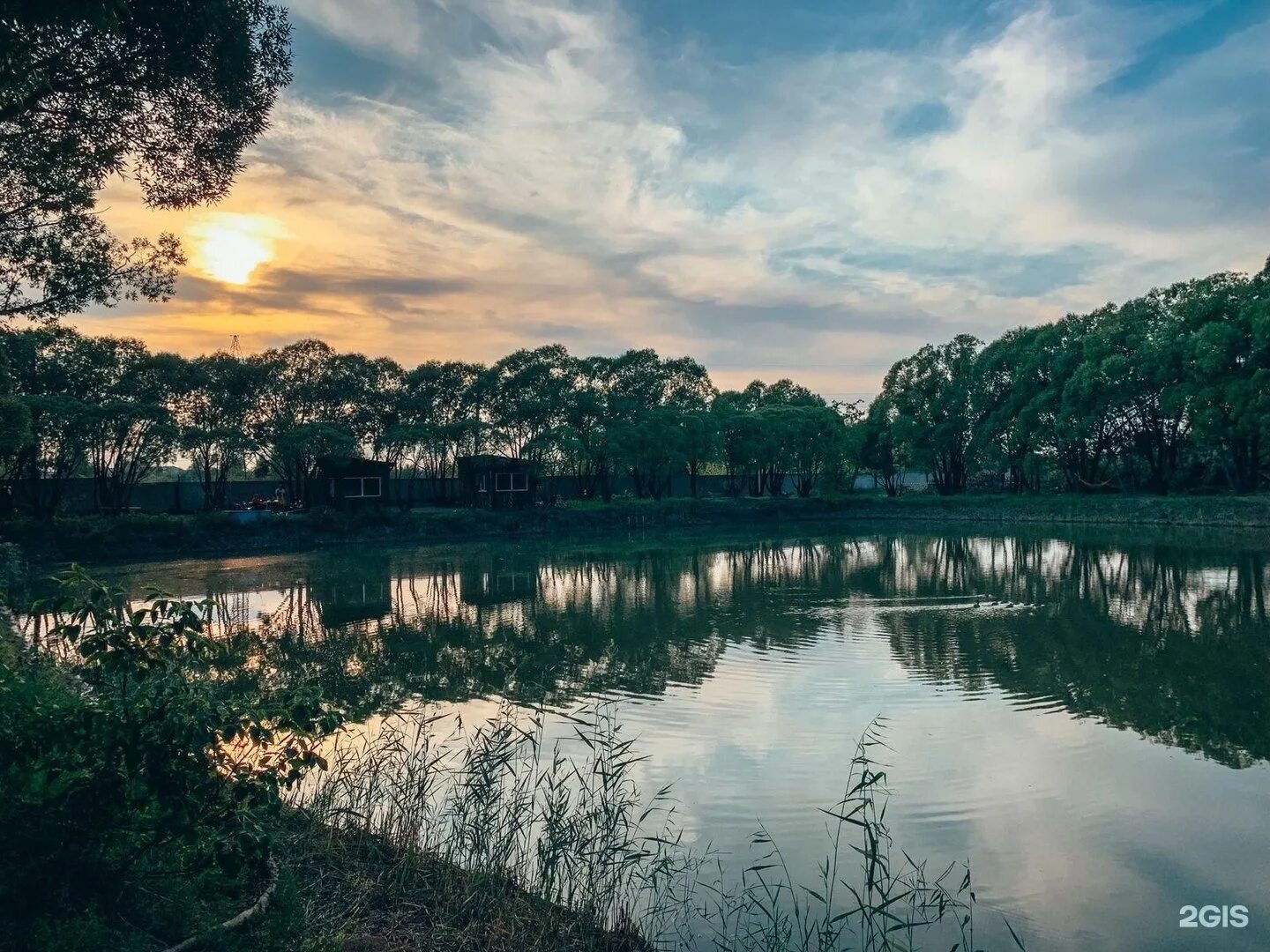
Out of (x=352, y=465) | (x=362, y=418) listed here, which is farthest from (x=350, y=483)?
(x=362, y=418)

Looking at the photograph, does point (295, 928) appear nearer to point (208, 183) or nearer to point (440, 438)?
point (208, 183)

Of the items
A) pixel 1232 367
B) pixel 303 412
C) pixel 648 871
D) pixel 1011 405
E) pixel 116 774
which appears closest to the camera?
pixel 116 774

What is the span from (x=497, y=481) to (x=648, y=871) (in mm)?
49403

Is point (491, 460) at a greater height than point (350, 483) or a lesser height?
greater

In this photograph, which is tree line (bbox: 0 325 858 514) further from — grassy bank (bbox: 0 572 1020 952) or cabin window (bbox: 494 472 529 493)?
grassy bank (bbox: 0 572 1020 952)

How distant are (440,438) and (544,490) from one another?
10136 millimetres

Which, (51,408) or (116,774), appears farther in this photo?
(51,408)

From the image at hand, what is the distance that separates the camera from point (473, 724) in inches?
421

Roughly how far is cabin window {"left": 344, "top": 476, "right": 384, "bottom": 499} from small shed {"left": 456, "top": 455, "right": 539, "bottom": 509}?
5672mm

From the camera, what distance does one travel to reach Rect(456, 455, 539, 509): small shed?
54.1 m

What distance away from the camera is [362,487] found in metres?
49.6

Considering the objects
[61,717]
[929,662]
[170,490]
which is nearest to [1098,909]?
[61,717]

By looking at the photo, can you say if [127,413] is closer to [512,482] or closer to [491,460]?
[491,460]

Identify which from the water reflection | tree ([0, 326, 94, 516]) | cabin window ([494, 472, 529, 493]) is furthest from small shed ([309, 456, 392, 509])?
the water reflection
